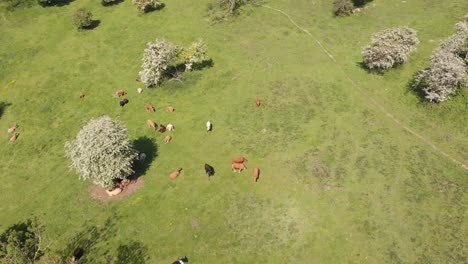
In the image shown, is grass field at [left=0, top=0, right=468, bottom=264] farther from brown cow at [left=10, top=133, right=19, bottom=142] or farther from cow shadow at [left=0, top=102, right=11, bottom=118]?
brown cow at [left=10, top=133, right=19, bottom=142]

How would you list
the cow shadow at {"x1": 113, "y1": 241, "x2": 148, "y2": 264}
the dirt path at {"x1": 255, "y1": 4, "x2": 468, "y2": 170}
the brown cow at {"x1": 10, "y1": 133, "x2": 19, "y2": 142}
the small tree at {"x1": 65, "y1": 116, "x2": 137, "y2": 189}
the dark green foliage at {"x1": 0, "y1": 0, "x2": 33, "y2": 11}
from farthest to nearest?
1. the dark green foliage at {"x1": 0, "y1": 0, "x2": 33, "y2": 11}
2. the brown cow at {"x1": 10, "y1": 133, "x2": 19, "y2": 142}
3. the dirt path at {"x1": 255, "y1": 4, "x2": 468, "y2": 170}
4. the small tree at {"x1": 65, "y1": 116, "x2": 137, "y2": 189}
5. the cow shadow at {"x1": 113, "y1": 241, "x2": 148, "y2": 264}

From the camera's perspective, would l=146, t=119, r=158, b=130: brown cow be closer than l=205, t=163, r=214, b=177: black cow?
No

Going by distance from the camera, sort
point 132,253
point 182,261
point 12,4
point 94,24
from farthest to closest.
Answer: point 12,4 < point 94,24 < point 132,253 < point 182,261

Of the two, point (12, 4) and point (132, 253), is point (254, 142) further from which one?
point (12, 4)

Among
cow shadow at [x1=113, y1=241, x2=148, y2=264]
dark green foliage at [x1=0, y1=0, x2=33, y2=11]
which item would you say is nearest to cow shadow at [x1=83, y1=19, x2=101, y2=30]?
dark green foliage at [x1=0, y1=0, x2=33, y2=11]

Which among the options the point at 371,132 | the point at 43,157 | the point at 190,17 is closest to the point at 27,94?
the point at 43,157

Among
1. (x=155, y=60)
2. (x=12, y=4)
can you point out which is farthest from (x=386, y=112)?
(x=12, y=4)

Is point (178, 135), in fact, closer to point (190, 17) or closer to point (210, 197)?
point (210, 197)

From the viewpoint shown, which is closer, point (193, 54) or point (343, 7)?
point (193, 54)
